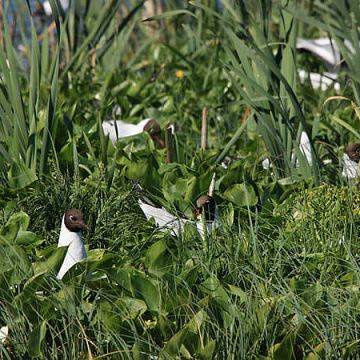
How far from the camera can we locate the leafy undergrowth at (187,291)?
2.84 meters

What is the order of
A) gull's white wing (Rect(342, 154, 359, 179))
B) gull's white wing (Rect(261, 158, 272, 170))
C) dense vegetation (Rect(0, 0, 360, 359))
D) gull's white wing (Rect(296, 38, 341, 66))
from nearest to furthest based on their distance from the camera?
dense vegetation (Rect(0, 0, 360, 359)), gull's white wing (Rect(342, 154, 359, 179)), gull's white wing (Rect(261, 158, 272, 170)), gull's white wing (Rect(296, 38, 341, 66))

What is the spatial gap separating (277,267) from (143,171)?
0.87 meters

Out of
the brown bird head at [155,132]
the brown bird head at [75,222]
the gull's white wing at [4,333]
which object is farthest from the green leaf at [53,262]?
the brown bird head at [155,132]

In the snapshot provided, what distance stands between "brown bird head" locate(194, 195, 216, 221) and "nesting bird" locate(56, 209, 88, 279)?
0.43 meters

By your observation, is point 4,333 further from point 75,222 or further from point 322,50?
point 322,50

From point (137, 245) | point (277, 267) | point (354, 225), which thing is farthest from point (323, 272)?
point (137, 245)

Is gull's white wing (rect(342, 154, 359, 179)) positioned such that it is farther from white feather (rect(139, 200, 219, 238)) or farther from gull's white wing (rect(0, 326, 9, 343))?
gull's white wing (rect(0, 326, 9, 343))

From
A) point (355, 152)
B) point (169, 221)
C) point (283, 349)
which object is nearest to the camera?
point (283, 349)

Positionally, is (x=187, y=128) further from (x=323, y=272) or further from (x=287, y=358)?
(x=287, y=358)

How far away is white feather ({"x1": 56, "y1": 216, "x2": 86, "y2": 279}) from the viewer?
10.7 feet

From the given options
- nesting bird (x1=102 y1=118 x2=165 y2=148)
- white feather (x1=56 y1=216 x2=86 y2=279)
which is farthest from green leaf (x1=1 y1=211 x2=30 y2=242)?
nesting bird (x1=102 y1=118 x2=165 y2=148)

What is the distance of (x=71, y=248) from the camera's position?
3.30 meters

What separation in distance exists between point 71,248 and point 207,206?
0.51 meters

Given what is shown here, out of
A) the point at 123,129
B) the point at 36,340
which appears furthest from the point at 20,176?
the point at 36,340
